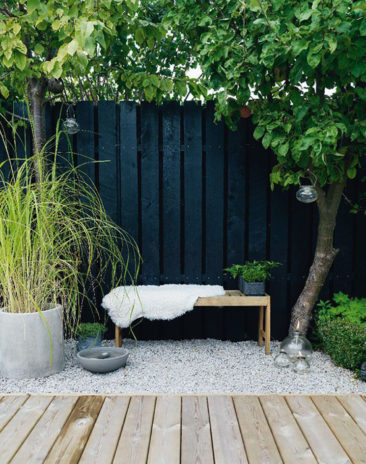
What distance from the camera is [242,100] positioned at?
3.04 meters

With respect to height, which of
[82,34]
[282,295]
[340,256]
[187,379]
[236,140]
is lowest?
[187,379]

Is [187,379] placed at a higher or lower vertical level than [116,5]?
lower

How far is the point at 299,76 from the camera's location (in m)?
2.69

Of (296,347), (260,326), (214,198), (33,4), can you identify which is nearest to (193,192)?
(214,198)

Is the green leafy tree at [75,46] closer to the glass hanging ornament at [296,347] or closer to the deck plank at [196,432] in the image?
the deck plank at [196,432]

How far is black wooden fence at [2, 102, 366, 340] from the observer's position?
3.68 metres

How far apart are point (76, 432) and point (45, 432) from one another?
0.14 metres

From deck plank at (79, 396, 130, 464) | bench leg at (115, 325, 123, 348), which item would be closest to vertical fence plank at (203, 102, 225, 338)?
bench leg at (115, 325, 123, 348)

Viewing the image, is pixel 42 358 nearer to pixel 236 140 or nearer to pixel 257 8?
pixel 236 140

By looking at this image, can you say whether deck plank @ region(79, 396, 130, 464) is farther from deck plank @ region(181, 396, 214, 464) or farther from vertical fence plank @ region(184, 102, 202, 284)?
vertical fence plank @ region(184, 102, 202, 284)

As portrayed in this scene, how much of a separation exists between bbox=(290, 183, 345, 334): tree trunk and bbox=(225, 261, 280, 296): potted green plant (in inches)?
12.2

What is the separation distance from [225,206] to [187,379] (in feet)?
4.83

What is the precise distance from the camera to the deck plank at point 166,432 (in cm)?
184

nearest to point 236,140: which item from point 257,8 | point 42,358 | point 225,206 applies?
point 225,206
